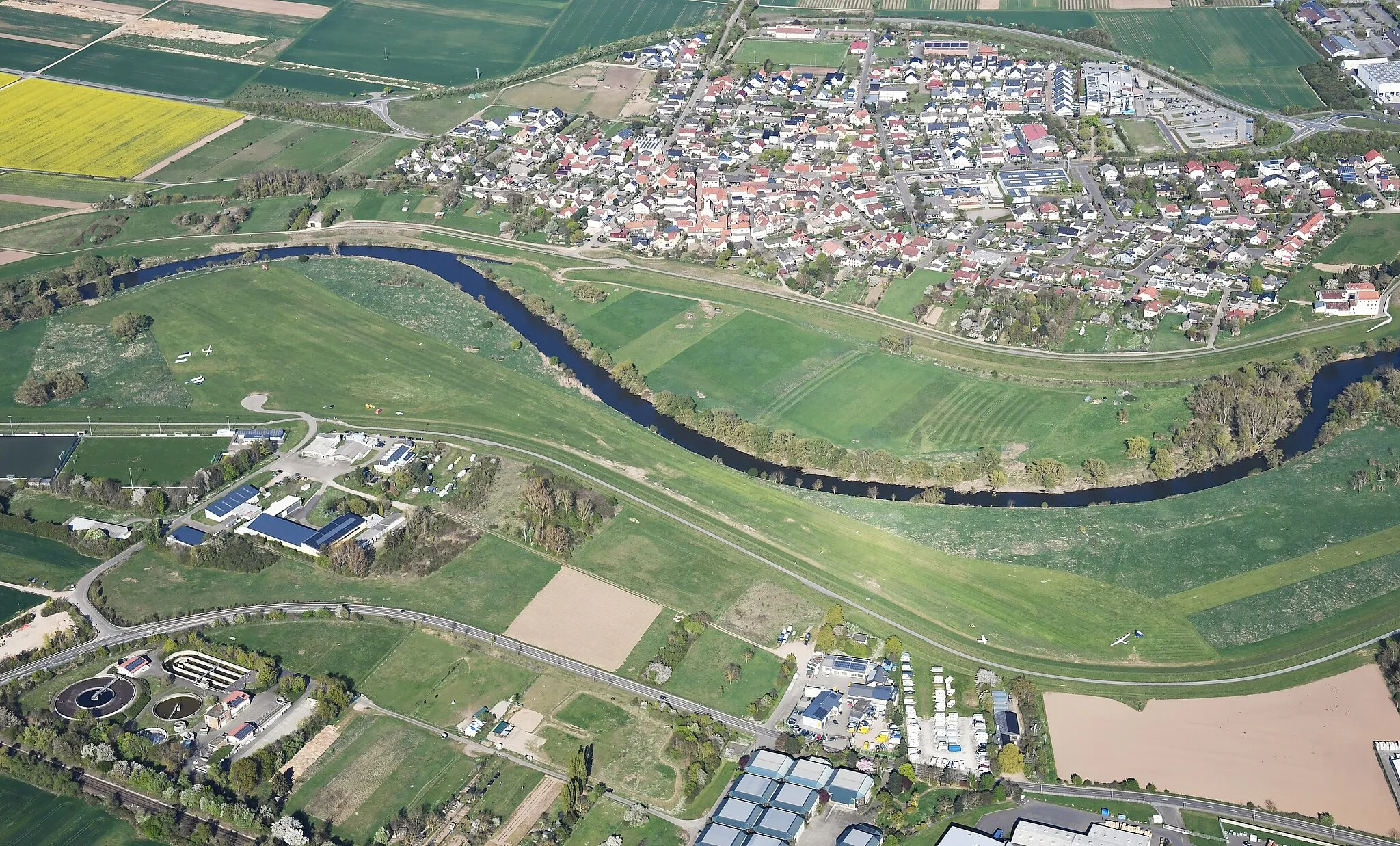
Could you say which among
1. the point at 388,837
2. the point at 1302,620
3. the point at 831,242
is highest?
the point at 831,242

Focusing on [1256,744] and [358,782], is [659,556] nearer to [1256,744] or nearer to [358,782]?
[358,782]

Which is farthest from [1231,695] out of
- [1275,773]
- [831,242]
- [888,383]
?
[831,242]

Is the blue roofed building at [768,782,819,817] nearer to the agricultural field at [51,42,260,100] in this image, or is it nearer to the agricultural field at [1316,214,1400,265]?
the agricultural field at [1316,214,1400,265]

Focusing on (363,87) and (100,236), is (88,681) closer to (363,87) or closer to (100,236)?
(100,236)

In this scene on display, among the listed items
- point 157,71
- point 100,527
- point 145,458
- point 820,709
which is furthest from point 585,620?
point 157,71

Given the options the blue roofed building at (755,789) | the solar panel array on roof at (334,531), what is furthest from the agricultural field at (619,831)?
the solar panel array on roof at (334,531)

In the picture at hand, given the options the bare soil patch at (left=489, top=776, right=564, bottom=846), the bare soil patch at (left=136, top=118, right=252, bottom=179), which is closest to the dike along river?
the bare soil patch at (left=136, top=118, right=252, bottom=179)
